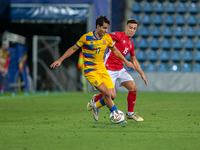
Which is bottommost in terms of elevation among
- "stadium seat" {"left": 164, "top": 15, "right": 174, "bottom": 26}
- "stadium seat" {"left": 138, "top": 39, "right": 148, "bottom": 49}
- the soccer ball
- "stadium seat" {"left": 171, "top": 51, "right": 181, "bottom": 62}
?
"stadium seat" {"left": 171, "top": 51, "right": 181, "bottom": 62}

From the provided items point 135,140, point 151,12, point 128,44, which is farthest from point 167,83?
point 135,140

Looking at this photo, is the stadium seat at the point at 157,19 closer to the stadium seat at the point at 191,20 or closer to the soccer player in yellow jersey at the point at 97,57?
the stadium seat at the point at 191,20

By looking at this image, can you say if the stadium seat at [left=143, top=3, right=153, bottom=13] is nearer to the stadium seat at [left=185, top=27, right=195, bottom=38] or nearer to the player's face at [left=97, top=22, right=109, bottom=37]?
the stadium seat at [left=185, top=27, right=195, bottom=38]

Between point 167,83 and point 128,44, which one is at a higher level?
point 128,44

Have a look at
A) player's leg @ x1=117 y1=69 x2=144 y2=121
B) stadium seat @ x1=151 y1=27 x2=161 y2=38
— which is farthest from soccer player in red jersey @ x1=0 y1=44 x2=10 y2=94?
player's leg @ x1=117 y1=69 x2=144 y2=121

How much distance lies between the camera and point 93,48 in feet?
21.4

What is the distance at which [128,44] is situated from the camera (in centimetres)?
737

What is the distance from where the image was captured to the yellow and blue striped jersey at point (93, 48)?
6496 mm

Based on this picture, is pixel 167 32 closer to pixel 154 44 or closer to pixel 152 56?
pixel 154 44

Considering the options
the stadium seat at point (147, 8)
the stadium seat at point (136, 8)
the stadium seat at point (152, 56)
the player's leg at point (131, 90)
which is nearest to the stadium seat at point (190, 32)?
the stadium seat at point (152, 56)

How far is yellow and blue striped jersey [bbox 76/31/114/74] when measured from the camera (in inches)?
256

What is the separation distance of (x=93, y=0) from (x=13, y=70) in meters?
5.47

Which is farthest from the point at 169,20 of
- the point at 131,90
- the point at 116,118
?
the point at 116,118

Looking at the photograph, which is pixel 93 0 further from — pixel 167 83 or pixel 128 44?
pixel 128 44
